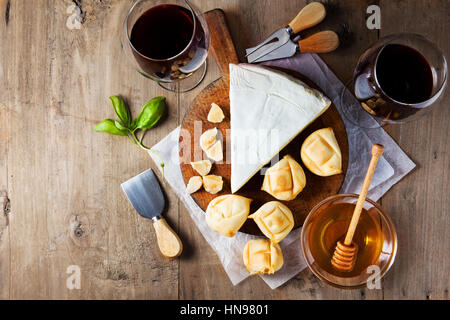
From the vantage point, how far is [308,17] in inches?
35.5

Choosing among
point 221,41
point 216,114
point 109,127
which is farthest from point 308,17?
point 109,127

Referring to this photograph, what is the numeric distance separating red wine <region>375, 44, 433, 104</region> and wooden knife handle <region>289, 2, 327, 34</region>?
0.67 feet

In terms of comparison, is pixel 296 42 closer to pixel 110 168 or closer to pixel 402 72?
pixel 402 72

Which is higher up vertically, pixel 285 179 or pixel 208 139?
pixel 208 139

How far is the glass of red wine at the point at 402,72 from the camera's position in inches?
30.0

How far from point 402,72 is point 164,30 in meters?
0.51

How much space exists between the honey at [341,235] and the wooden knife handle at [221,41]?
1.36 feet

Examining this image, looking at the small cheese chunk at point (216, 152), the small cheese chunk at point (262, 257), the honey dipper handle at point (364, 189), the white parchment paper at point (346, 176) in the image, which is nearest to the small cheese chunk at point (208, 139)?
the small cheese chunk at point (216, 152)

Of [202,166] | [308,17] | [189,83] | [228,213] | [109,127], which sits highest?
[308,17]

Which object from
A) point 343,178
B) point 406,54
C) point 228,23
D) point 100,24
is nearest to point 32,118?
point 100,24

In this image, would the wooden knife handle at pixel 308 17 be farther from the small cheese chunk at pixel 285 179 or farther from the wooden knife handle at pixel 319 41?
the small cheese chunk at pixel 285 179

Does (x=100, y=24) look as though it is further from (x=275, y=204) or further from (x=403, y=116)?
(x=403, y=116)

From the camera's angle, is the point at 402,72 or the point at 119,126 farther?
the point at 119,126

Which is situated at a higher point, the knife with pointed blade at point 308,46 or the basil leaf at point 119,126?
the knife with pointed blade at point 308,46
